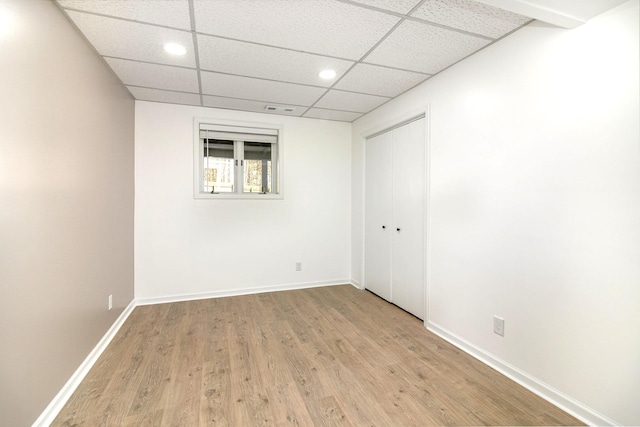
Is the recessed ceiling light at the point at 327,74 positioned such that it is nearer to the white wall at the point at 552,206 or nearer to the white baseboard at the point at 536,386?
the white wall at the point at 552,206

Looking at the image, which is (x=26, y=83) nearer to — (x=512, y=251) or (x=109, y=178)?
(x=109, y=178)

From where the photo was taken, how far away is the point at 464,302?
244 cm

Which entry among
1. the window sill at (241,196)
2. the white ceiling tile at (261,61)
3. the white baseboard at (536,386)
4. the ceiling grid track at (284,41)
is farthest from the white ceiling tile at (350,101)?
the white baseboard at (536,386)

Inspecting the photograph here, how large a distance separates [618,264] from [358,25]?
2050mm

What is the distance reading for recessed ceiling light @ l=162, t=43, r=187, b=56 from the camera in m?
2.16

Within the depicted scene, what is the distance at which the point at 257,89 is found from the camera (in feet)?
9.91

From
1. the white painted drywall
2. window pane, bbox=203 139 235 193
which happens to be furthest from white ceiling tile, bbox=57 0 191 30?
window pane, bbox=203 139 235 193

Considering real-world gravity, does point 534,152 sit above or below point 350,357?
above

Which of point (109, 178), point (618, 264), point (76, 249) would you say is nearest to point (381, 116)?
point (618, 264)

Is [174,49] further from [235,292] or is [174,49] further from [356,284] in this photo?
[356,284]

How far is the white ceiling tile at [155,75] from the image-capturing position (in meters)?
2.48

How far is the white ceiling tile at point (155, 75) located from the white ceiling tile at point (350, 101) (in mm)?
1404

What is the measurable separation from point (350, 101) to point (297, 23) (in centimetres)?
161

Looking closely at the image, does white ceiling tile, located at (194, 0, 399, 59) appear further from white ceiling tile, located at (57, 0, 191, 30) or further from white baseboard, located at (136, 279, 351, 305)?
white baseboard, located at (136, 279, 351, 305)
